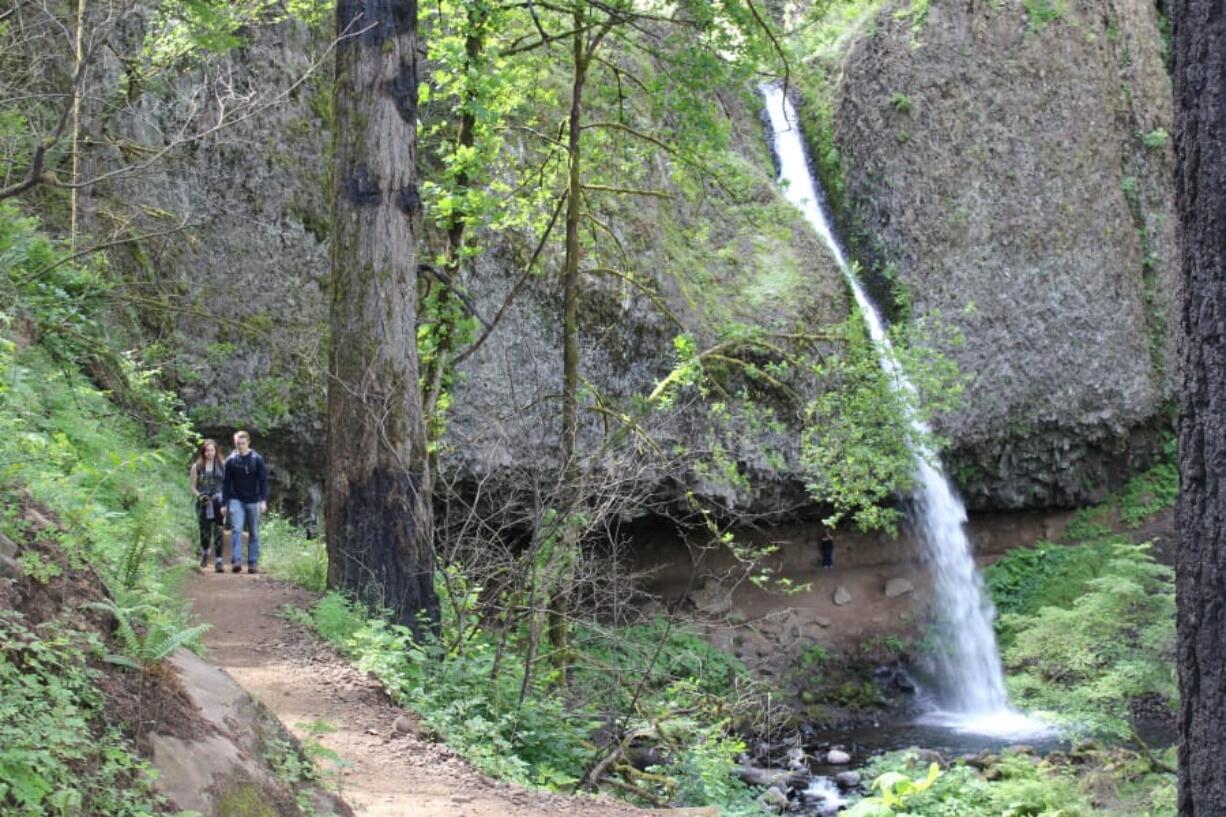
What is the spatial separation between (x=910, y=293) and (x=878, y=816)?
53.6 ft

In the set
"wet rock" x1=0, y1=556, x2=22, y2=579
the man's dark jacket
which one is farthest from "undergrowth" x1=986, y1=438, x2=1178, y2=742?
"wet rock" x1=0, y1=556, x2=22, y2=579

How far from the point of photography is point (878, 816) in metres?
5.89

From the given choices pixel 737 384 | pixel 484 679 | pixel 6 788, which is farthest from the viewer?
pixel 737 384

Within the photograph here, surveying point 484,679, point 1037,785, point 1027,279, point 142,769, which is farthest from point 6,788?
point 1027,279

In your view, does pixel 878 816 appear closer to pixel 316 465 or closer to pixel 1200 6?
pixel 1200 6

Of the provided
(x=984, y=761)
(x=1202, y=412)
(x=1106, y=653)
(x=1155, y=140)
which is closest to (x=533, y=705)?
(x=1202, y=412)

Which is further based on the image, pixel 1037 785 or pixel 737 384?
pixel 737 384

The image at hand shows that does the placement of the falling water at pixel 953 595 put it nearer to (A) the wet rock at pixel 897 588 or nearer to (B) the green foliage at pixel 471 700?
(A) the wet rock at pixel 897 588

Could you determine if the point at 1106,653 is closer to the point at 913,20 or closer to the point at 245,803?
the point at 245,803

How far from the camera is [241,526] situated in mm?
11078

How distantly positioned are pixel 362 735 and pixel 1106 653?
28.6ft

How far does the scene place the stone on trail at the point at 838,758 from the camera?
14938mm

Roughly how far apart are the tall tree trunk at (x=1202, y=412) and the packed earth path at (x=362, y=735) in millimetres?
3647

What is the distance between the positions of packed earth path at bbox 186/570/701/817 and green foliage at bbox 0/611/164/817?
1.47m
